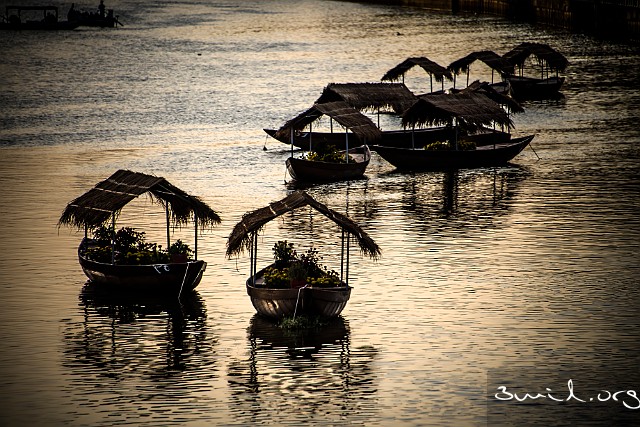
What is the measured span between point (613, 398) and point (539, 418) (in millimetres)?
3215

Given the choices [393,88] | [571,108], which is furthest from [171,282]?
[571,108]

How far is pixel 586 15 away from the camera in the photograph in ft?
536

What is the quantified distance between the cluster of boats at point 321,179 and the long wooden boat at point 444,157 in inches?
2.6

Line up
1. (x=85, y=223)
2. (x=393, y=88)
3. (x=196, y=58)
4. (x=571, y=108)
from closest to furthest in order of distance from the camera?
(x=85, y=223)
(x=393, y=88)
(x=571, y=108)
(x=196, y=58)

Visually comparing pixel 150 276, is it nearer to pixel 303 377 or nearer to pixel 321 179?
pixel 303 377

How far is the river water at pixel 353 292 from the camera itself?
3988cm

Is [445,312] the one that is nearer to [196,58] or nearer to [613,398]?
[613,398]

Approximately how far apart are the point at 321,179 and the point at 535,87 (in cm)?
4485

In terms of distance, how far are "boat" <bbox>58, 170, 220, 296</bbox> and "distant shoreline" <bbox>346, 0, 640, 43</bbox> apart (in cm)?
10675

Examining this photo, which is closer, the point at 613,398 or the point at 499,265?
the point at 613,398

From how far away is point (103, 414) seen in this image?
3856cm

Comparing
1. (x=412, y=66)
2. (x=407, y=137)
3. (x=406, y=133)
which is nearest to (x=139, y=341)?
(x=407, y=137)

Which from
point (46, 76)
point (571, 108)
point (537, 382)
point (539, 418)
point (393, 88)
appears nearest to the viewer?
point (539, 418)

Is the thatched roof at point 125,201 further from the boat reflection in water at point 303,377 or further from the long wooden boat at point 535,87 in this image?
the long wooden boat at point 535,87
